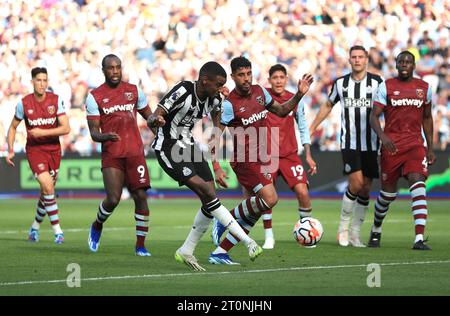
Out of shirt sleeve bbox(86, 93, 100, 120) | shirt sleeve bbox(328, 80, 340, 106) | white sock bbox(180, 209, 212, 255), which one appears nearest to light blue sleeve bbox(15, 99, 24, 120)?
shirt sleeve bbox(86, 93, 100, 120)

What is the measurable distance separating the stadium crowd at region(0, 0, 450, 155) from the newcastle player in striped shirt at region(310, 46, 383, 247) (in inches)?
445

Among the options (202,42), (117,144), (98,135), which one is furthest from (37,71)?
(202,42)

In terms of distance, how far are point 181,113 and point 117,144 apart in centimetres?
231

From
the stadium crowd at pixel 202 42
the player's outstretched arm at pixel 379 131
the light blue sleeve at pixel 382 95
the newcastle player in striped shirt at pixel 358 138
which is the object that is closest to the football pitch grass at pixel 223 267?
the newcastle player in striped shirt at pixel 358 138

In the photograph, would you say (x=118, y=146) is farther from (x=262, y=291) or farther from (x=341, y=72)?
(x=341, y=72)

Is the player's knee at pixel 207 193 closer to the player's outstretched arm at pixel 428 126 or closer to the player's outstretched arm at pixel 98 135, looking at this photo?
→ the player's outstretched arm at pixel 98 135

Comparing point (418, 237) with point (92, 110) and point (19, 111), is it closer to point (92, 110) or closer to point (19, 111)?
point (92, 110)

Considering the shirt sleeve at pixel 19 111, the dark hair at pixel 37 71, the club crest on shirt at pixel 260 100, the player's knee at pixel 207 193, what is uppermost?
the dark hair at pixel 37 71

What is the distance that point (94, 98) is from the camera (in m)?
13.3

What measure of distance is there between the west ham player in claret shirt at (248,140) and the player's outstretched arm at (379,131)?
1.66 meters

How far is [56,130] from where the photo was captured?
1549cm

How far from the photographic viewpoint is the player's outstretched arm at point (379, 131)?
1347 centimetres

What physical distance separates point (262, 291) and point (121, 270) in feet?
7.81
